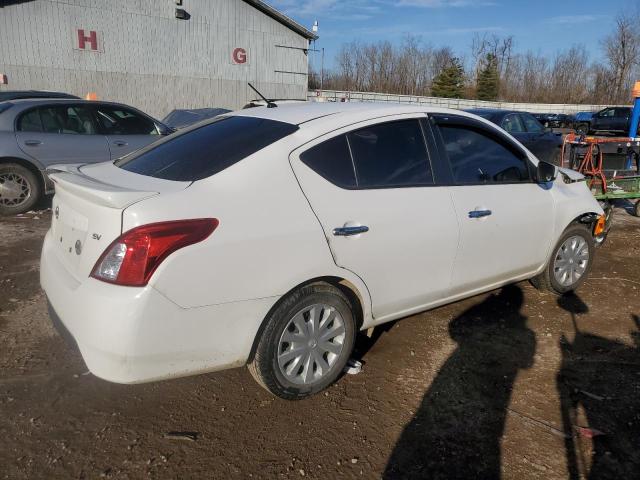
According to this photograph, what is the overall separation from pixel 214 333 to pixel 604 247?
5606mm

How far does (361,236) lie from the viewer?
283 centimetres

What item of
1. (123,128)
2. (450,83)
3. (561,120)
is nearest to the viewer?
(123,128)

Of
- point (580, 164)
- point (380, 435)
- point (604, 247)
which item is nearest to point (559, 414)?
point (380, 435)

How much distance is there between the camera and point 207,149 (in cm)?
294

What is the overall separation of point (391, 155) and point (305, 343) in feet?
4.13

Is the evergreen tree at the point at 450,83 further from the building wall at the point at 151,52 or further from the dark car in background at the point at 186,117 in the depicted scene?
the dark car in background at the point at 186,117

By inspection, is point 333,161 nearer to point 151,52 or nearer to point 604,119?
point 151,52

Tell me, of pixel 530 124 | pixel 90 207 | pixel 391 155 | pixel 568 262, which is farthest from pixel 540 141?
pixel 90 207

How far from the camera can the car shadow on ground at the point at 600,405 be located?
2467 mm

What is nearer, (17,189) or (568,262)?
(568,262)

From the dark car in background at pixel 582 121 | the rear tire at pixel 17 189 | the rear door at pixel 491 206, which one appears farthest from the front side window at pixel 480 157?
the dark car in background at pixel 582 121

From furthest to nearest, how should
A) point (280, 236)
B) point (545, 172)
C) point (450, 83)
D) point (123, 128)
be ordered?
point (450, 83), point (123, 128), point (545, 172), point (280, 236)

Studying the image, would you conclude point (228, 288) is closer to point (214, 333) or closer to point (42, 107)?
point (214, 333)

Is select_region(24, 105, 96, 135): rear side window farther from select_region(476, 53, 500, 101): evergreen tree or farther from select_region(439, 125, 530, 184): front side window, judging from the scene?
select_region(476, 53, 500, 101): evergreen tree
